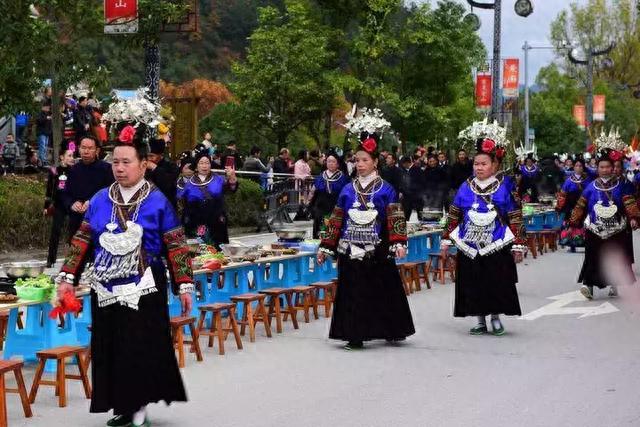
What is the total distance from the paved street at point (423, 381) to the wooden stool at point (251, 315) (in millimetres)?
144

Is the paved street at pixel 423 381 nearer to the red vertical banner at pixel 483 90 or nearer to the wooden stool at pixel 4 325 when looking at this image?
the wooden stool at pixel 4 325

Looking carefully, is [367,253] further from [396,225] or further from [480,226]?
[480,226]

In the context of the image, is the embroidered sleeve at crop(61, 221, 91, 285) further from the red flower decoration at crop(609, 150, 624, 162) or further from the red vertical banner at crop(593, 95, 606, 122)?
the red vertical banner at crop(593, 95, 606, 122)

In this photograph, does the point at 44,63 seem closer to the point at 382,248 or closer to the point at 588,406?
the point at 382,248

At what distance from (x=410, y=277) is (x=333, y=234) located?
203 inches

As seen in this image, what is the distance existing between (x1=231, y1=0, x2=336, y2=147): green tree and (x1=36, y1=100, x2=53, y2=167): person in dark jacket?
1236 cm

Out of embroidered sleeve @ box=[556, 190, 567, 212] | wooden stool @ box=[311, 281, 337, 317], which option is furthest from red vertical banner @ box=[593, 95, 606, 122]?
wooden stool @ box=[311, 281, 337, 317]

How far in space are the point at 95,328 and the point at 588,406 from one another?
138 inches

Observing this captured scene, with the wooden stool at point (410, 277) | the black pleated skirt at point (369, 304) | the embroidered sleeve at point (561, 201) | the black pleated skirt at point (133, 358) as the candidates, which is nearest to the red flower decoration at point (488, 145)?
the black pleated skirt at point (369, 304)

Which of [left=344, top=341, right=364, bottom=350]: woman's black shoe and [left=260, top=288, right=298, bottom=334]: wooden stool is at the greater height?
[left=260, top=288, right=298, bottom=334]: wooden stool

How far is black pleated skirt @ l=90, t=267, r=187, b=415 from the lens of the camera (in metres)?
7.84

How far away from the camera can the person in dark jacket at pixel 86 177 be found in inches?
499

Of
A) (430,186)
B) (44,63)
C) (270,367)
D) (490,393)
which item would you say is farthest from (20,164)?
(490,393)

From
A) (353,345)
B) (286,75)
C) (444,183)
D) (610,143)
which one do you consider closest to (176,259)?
(353,345)
